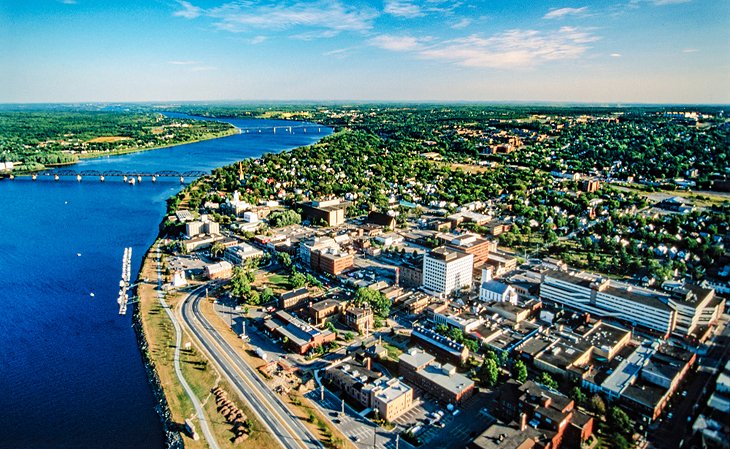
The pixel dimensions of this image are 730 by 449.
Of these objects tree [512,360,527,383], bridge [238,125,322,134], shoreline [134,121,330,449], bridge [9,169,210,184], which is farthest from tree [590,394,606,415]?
bridge [238,125,322,134]

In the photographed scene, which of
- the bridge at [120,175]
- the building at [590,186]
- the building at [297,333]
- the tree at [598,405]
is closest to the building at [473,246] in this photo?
Answer: the building at [297,333]

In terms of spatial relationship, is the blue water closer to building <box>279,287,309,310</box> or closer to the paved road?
the paved road

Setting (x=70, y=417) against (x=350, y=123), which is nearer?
(x=70, y=417)

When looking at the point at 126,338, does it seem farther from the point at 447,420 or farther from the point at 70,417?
the point at 447,420

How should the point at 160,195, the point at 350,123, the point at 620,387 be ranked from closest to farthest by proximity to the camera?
the point at 620,387, the point at 160,195, the point at 350,123

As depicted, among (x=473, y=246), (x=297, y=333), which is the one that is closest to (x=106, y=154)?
(x=473, y=246)

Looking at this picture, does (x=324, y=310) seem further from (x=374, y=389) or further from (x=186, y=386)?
(x=186, y=386)

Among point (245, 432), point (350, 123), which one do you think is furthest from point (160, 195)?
point (350, 123)

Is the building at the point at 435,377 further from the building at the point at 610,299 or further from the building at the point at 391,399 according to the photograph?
the building at the point at 610,299
